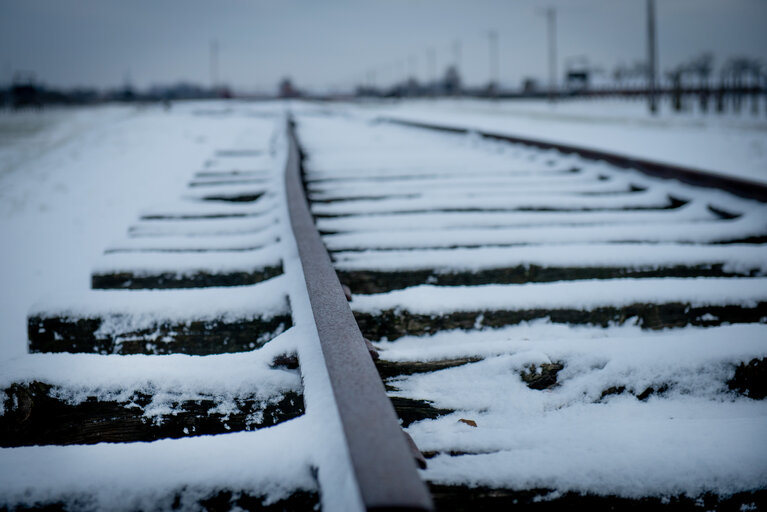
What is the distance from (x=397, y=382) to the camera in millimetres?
1144

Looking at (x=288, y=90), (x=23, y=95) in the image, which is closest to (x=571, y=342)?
(x=23, y=95)

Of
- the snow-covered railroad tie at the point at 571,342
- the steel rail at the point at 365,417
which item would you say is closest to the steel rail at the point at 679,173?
the snow-covered railroad tie at the point at 571,342

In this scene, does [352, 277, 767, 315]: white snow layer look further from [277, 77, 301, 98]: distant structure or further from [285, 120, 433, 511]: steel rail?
[277, 77, 301, 98]: distant structure

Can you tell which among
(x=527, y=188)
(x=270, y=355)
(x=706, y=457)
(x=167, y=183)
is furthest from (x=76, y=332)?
(x=167, y=183)

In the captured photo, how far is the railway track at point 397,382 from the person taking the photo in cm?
82

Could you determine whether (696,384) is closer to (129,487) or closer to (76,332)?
(129,487)

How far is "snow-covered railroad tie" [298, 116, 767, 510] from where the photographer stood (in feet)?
2.93

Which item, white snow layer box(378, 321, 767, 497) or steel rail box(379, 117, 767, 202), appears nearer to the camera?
white snow layer box(378, 321, 767, 497)

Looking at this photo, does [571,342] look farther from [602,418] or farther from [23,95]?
[23,95]

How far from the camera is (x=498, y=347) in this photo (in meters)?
1.21

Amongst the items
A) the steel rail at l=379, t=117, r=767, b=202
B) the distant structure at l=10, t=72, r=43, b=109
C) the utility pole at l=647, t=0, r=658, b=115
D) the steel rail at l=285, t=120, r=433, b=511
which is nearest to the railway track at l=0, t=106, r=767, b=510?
the steel rail at l=285, t=120, r=433, b=511

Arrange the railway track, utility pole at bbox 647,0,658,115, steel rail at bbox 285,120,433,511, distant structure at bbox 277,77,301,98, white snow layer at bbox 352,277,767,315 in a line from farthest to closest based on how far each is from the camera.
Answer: distant structure at bbox 277,77,301,98, utility pole at bbox 647,0,658,115, white snow layer at bbox 352,277,767,315, the railway track, steel rail at bbox 285,120,433,511

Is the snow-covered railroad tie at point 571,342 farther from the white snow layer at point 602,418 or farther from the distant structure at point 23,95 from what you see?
the distant structure at point 23,95

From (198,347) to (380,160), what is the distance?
363 centimetres
